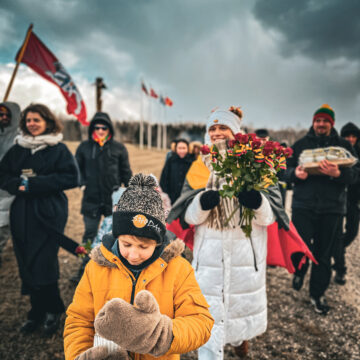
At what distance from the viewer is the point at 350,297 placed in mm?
3814

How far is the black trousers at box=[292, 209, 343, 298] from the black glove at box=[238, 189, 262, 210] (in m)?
1.72

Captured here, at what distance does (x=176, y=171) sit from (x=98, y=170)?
1.66 meters

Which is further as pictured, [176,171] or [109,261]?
[176,171]

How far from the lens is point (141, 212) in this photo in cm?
141

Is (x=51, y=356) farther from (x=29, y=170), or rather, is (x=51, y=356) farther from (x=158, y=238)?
(x=158, y=238)

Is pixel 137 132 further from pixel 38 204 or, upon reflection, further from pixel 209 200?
pixel 209 200

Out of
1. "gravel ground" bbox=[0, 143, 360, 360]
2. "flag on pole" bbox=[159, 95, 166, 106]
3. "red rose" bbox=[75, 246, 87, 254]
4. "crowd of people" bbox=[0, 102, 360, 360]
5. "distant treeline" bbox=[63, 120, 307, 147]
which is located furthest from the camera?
"distant treeline" bbox=[63, 120, 307, 147]

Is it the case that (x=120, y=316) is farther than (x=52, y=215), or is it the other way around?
(x=52, y=215)

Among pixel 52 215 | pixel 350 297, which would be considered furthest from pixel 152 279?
pixel 350 297

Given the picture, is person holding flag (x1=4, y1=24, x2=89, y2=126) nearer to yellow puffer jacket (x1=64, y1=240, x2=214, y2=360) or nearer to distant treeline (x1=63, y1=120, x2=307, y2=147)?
yellow puffer jacket (x1=64, y1=240, x2=214, y2=360)

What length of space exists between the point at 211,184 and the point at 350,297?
3144 mm

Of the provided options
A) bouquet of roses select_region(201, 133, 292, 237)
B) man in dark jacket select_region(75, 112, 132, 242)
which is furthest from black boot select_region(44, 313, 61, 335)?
bouquet of roses select_region(201, 133, 292, 237)

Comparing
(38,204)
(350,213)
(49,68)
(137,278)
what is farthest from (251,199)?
(49,68)

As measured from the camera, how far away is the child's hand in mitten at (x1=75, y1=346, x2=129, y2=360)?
119 cm
